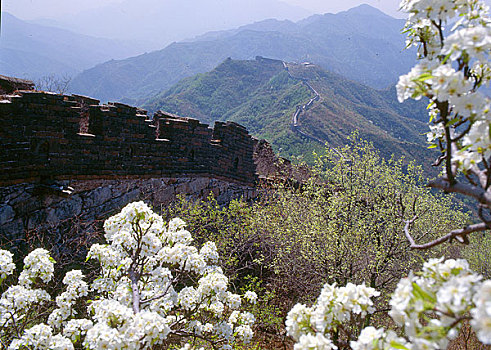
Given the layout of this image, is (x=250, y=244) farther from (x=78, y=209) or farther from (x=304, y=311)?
(x=304, y=311)

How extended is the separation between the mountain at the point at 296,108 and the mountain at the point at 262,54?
47.8m

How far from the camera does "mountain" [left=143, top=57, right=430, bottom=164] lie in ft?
109

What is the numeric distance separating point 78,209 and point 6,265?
260cm

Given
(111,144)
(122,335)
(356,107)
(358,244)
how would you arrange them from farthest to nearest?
(356,107) < (111,144) < (358,244) < (122,335)

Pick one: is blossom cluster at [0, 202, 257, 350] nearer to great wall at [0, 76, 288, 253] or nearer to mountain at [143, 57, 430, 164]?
great wall at [0, 76, 288, 253]

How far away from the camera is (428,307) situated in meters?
1.21

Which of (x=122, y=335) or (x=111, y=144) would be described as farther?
(x=111, y=144)

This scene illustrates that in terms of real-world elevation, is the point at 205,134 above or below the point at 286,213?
above

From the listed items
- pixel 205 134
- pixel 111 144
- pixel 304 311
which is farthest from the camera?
pixel 205 134

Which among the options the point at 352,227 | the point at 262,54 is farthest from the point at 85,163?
the point at 262,54

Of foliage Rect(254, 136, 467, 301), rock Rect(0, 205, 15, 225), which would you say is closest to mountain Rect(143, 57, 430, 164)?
foliage Rect(254, 136, 467, 301)

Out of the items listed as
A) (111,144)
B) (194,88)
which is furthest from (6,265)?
(194,88)

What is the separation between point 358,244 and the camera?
4.97 m

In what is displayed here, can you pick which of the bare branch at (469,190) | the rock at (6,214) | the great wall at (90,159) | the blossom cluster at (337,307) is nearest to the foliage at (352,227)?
the great wall at (90,159)
